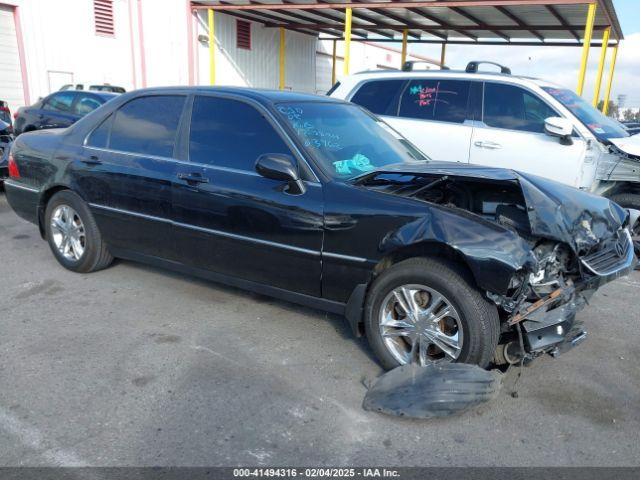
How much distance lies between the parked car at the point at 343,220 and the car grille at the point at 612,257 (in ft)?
0.04

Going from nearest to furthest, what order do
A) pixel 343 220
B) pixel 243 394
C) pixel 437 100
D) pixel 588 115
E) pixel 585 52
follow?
pixel 243 394, pixel 343 220, pixel 588 115, pixel 437 100, pixel 585 52

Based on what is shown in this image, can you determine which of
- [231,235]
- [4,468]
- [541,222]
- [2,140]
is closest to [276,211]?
[231,235]

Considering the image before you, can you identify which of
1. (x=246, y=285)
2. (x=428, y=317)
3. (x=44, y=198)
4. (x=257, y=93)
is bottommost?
(x=246, y=285)

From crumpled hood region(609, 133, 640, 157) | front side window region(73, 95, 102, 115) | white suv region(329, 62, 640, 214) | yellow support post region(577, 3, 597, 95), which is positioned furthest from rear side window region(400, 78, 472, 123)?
front side window region(73, 95, 102, 115)

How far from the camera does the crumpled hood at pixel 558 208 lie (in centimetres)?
316

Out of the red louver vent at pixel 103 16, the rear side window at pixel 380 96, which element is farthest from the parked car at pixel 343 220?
the red louver vent at pixel 103 16

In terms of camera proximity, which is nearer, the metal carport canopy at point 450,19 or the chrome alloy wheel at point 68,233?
the chrome alloy wheel at point 68,233

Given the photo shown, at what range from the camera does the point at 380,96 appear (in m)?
7.30

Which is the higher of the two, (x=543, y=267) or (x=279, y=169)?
(x=279, y=169)

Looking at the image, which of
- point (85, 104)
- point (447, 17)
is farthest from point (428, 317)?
point (447, 17)

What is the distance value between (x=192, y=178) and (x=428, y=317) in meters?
1.99

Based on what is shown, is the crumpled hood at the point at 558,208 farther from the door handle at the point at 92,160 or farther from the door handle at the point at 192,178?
the door handle at the point at 92,160

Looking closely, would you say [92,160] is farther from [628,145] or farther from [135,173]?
[628,145]

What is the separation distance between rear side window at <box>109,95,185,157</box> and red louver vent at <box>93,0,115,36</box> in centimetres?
1605
